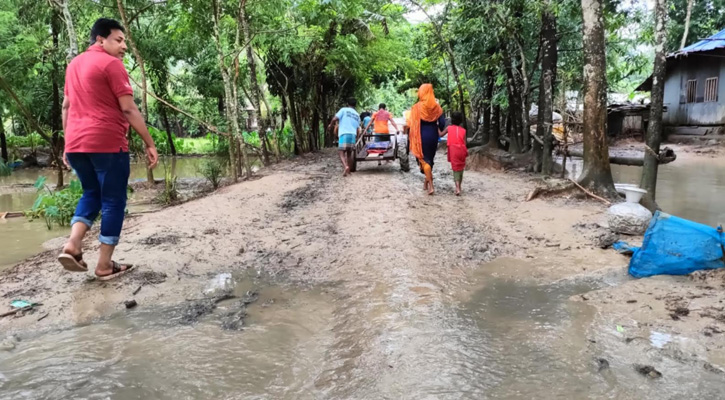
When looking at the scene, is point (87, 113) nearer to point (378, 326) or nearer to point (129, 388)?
point (129, 388)

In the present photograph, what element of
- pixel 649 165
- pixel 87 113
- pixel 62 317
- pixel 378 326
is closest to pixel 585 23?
pixel 649 165

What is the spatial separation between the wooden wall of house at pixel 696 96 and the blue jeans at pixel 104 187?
22817 millimetres

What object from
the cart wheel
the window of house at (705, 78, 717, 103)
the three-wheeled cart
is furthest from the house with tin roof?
the cart wheel

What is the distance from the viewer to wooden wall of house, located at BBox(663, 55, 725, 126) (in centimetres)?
1991

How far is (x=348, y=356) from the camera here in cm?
277

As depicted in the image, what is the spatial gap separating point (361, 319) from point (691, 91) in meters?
23.7

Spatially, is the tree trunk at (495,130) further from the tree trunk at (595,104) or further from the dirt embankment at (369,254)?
the tree trunk at (595,104)

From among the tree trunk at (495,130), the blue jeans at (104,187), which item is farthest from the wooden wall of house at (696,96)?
the blue jeans at (104,187)

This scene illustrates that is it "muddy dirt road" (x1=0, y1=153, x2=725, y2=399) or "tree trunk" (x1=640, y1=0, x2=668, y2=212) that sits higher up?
"tree trunk" (x1=640, y1=0, x2=668, y2=212)

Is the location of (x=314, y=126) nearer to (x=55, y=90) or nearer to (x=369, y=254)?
(x=55, y=90)

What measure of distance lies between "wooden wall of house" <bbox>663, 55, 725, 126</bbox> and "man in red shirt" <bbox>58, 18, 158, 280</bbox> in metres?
22.8

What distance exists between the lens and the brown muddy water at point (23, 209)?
582 centimetres

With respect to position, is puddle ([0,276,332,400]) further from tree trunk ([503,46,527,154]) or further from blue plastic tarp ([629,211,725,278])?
tree trunk ([503,46,527,154])

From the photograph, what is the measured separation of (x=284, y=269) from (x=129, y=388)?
2.11 metres
